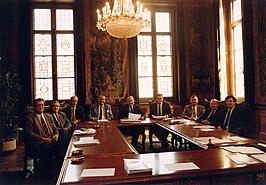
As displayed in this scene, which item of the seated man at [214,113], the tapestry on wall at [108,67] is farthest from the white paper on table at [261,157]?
the tapestry on wall at [108,67]

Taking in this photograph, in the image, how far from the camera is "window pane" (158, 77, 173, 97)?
804 cm

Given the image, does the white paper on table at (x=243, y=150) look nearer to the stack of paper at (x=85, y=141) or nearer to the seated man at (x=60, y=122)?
the stack of paper at (x=85, y=141)

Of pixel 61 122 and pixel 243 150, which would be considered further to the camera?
pixel 61 122

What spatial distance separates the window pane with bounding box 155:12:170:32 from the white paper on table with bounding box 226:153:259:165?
612 cm

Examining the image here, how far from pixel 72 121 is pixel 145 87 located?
337cm

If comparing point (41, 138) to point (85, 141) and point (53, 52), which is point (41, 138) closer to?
point (85, 141)

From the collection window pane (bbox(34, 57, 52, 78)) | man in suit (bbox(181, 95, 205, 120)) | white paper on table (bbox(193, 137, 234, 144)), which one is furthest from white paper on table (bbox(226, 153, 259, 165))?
window pane (bbox(34, 57, 52, 78))

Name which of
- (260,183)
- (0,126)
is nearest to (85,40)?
(0,126)

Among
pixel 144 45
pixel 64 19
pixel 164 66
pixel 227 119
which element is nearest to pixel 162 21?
pixel 144 45

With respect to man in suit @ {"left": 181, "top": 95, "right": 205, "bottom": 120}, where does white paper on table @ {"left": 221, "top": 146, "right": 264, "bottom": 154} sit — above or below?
below

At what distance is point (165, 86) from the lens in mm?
8086

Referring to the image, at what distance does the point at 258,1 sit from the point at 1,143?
6501mm

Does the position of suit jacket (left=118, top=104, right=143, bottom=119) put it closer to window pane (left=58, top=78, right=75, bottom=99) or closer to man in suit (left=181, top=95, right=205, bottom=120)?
man in suit (left=181, top=95, right=205, bottom=120)

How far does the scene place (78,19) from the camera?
7.43 meters
